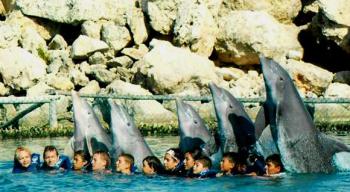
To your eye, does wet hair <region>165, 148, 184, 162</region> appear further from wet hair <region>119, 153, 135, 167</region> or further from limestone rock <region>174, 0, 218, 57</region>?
limestone rock <region>174, 0, 218, 57</region>

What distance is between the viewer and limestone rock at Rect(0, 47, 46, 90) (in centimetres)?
2398

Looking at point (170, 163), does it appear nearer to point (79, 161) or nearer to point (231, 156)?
point (231, 156)

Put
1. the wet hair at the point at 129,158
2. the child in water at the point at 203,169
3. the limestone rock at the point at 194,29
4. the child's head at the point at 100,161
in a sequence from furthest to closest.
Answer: the limestone rock at the point at 194,29
the child's head at the point at 100,161
the wet hair at the point at 129,158
the child in water at the point at 203,169

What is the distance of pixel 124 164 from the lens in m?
11.3

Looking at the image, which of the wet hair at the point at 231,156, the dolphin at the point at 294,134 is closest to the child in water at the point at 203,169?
the wet hair at the point at 231,156

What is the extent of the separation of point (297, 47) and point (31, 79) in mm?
7235

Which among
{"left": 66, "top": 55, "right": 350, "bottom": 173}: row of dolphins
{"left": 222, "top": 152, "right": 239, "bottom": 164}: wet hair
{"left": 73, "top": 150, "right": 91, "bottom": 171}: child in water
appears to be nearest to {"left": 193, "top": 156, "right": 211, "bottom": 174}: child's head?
{"left": 222, "top": 152, "right": 239, "bottom": 164}: wet hair

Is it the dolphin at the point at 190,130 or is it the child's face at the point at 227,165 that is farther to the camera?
the dolphin at the point at 190,130

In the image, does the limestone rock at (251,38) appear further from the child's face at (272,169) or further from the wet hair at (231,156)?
the child's face at (272,169)

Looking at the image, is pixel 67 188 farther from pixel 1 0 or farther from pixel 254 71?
pixel 1 0

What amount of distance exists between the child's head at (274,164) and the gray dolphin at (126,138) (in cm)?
202

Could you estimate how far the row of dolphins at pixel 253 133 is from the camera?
1040 cm

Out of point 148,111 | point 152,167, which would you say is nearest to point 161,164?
point 152,167

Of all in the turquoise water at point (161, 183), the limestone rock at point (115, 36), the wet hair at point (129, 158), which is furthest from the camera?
the limestone rock at point (115, 36)
